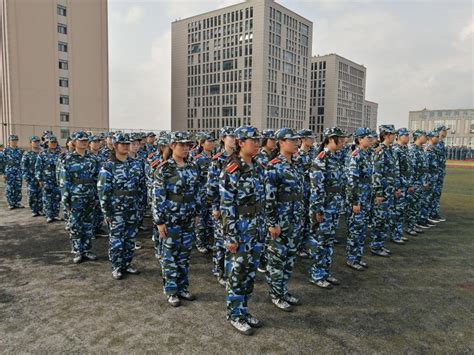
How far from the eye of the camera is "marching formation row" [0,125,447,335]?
3.97 metres

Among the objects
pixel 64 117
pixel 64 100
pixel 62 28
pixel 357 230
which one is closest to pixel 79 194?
pixel 357 230

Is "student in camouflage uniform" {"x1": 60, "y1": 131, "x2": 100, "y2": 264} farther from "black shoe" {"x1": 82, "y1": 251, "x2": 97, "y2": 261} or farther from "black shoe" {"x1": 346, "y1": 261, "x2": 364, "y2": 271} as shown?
"black shoe" {"x1": 346, "y1": 261, "x2": 364, "y2": 271}

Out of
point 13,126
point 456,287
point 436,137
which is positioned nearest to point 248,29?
point 13,126

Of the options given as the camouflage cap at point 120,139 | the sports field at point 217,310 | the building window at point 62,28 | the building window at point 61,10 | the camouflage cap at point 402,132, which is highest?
the building window at point 61,10

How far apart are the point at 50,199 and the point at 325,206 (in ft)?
24.9

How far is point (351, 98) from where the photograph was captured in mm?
110750

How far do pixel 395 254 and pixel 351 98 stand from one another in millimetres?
113050

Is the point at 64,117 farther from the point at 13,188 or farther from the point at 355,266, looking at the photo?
the point at 355,266

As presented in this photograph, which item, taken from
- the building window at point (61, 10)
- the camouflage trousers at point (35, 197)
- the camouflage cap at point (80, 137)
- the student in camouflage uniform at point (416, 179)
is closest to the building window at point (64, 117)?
the building window at point (61, 10)

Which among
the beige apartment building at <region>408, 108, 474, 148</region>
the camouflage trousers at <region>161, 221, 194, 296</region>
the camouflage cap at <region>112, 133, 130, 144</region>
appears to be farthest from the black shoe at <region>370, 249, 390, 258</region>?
the beige apartment building at <region>408, 108, 474, 148</region>

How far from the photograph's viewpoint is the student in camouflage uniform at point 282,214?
4336 mm

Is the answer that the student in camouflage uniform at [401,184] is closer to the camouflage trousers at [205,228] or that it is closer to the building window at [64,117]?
the camouflage trousers at [205,228]

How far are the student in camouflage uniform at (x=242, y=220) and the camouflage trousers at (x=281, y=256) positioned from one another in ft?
1.75

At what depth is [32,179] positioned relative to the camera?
10.1m
